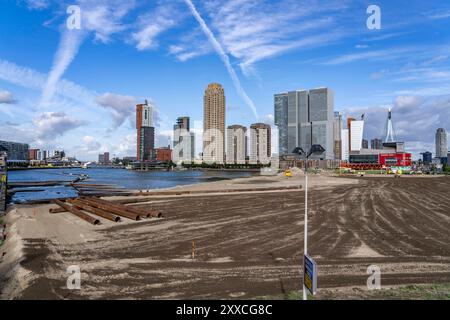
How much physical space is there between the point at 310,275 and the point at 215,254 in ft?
24.3

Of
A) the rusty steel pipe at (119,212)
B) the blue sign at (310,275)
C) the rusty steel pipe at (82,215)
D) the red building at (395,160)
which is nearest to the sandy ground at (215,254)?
the rusty steel pipe at (82,215)

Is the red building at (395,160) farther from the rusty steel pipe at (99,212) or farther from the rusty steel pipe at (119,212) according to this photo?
the rusty steel pipe at (99,212)

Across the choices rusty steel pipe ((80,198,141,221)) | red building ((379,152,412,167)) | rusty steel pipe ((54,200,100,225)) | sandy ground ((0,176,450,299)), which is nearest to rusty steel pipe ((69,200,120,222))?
rusty steel pipe ((80,198,141,221))

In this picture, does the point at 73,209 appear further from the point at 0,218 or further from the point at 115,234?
the point at 115,234

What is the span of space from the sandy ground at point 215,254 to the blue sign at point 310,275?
6.71 feet

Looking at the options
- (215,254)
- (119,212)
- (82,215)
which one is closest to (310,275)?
(215,254)

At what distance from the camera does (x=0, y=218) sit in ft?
93.9

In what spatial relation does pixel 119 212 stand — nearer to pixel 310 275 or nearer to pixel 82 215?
pixel 82 215

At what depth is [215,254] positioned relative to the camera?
15125 millimetres

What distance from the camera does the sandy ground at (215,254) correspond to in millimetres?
11023

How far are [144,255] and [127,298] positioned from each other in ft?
16.5

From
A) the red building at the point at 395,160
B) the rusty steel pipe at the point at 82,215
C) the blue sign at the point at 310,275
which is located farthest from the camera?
the red building at the point at 395,160

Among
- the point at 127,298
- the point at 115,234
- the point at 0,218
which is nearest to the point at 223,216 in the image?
the point at 115,234
